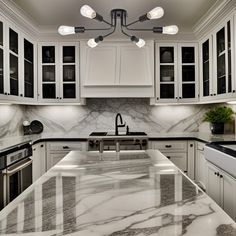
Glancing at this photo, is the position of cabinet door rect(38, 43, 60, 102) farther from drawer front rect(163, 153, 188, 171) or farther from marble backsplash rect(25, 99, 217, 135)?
drawer front rect(163, 153, 188, 171)

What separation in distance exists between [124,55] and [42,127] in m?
1.77

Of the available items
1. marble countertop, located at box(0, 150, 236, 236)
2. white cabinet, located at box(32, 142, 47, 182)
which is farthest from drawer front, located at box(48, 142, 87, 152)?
marble countertop, located at box(0, 150, 236, 236)

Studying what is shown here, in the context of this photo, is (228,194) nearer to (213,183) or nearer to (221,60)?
(213,183)

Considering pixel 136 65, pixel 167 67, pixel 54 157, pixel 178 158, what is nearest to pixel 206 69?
pixel 167 67

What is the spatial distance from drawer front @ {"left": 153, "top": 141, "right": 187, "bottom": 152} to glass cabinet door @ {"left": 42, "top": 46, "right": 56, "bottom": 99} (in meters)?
1.74

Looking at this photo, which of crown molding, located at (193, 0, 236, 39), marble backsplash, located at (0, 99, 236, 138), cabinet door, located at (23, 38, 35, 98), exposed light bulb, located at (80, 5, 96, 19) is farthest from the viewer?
marble backsplash, located at (0, 99, 236, 138)

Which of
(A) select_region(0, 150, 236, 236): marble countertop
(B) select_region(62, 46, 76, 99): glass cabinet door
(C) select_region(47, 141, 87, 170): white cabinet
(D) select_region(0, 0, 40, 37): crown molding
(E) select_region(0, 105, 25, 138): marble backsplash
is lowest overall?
(C) select_region(47, 141, 87, 170): white cabinet

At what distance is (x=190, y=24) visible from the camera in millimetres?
4047

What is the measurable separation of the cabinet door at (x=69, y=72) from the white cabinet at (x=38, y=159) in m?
0.82

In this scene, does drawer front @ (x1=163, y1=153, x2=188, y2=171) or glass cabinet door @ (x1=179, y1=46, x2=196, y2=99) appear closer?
drawer front @ (x1=163, y1=153, x2=188, y2=171)

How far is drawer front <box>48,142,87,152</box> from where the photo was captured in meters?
4.12

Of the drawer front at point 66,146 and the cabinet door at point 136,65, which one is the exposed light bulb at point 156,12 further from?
the drawer front at point 66,146

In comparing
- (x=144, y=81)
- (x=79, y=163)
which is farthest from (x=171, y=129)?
(x=79, y=163)

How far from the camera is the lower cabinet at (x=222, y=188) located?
7.28 feet
